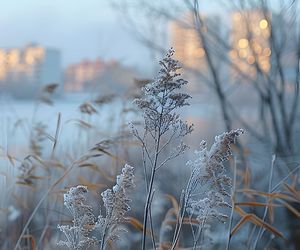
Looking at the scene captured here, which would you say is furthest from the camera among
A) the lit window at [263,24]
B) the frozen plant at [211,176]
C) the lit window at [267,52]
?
the lit window at [267,52]

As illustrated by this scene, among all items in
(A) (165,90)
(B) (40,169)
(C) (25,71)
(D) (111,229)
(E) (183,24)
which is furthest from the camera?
(C) (25,71)

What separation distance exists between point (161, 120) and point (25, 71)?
5902mm

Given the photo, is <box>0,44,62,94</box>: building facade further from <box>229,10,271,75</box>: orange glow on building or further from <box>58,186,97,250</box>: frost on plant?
<box>58,186,97,250</box>: frost on plant

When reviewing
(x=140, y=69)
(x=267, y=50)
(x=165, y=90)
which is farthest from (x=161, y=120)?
(x=140, y=69)

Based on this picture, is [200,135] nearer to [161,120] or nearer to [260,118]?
[260,118]

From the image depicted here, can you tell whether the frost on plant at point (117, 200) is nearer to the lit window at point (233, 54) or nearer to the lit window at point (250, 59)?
the lit window at point (250, 59)

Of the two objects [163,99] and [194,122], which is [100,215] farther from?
[194,122]

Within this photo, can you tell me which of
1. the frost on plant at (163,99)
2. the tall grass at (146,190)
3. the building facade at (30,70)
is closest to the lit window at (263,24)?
the tall grass at (146,190)

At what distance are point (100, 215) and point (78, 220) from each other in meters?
0.05

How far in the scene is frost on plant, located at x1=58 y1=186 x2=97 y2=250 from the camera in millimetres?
1077

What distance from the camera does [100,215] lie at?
42.8 inches

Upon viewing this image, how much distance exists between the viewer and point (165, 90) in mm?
1059

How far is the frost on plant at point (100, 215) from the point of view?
1044mm

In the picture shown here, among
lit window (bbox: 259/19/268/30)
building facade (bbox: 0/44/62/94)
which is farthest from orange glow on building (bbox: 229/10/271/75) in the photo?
building facade (bbox: 0/44/62/94)
